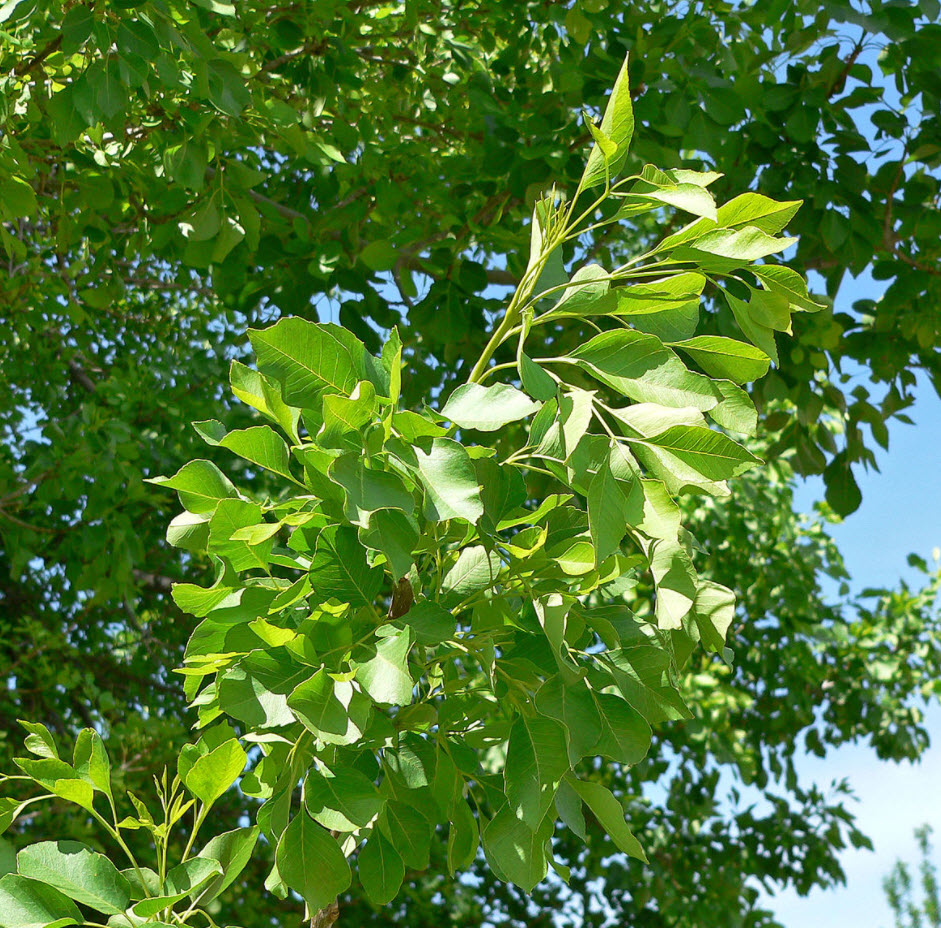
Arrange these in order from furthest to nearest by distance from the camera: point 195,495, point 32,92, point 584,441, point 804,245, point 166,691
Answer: point 166,691, point 804,245, point 32,92, point 195,495, point 584,441

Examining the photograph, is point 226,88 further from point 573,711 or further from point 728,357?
point 573,711

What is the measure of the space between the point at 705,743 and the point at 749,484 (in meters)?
1.10

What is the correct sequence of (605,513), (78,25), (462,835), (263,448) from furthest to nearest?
(78,25) → (462,835) → (263,448) → (605,513)

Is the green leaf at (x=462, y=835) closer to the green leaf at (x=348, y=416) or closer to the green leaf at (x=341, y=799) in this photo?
the green leaf at (x=341, y=799)

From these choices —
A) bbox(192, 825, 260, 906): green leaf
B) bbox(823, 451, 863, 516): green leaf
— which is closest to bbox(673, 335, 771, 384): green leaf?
bbox(192, 825, 260, 906): green leaf

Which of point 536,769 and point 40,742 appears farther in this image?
point 40,742

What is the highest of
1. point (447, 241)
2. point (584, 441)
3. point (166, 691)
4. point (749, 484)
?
point (749, 484)

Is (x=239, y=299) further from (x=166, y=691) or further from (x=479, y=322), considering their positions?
(x=166, y=691)

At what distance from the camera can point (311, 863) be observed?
0.68 metres

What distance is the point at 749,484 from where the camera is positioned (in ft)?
13.7

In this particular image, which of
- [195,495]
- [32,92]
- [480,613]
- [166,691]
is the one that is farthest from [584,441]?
[166,691]

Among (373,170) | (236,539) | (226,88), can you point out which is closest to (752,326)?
(236,539)

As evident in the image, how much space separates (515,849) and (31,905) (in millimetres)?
326

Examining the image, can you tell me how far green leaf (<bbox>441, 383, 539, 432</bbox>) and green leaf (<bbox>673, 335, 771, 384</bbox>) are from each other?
14 cm
